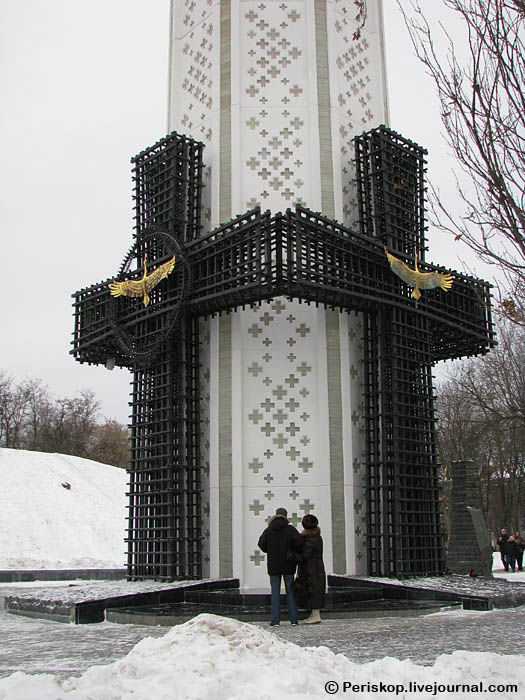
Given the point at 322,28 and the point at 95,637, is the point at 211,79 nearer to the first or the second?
the point at 322,28

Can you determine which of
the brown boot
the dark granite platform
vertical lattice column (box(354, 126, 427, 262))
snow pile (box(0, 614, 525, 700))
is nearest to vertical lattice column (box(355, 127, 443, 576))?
vertical lattice column (box(354, 126, 427, 262))

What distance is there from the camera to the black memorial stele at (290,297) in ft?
48.4

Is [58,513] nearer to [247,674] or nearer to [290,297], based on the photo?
[290,297]

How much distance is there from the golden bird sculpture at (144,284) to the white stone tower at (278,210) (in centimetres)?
140

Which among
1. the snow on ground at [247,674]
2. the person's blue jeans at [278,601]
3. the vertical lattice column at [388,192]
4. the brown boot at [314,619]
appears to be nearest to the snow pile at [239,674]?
the snow on ground at [247,674]

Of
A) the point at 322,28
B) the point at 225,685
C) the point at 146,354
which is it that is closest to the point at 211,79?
the point at 322,28

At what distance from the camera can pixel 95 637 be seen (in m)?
9.94

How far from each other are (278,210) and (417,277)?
316 cm

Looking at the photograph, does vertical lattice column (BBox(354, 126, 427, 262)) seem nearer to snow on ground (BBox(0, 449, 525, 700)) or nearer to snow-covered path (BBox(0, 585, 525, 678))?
snow-covered path (BBox(0, 585, 525, 678))

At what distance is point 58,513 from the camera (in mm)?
34688

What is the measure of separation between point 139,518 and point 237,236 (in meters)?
5.98

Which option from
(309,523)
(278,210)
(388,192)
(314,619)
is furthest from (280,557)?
(388,192)

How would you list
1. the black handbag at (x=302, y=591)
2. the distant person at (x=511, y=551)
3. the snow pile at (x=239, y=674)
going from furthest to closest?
the distant person at (x=511, y=551) < the black handbag at (x=302, y=591) < the snow pile at (x=239, y=674)

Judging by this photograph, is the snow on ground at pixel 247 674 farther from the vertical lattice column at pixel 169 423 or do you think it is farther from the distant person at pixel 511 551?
the distant person at pixel 511 551
